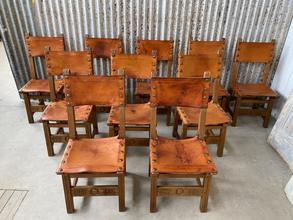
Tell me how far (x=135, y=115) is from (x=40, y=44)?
1.55 metres

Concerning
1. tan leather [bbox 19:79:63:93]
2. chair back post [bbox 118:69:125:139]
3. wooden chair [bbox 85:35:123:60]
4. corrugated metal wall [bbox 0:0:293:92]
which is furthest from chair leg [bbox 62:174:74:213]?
corrugated metal wall [bbox 0:0:293:92]

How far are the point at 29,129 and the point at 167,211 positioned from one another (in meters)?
1.90

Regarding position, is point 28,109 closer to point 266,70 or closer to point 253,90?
point 253,90

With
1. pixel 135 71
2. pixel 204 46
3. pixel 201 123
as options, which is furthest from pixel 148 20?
pixel 201 123

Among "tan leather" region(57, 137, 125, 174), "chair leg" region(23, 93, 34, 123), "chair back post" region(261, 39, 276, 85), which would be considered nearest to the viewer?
"tan leather" region(57, 137, 125, 174)

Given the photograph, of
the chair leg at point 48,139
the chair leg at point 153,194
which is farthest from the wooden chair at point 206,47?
the chair leg at point 48,139

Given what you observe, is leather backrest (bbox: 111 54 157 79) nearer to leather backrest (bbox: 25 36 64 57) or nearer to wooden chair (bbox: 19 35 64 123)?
wooden chair (bbox: 19 35 64 123)

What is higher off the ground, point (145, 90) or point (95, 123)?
point (145, 90)

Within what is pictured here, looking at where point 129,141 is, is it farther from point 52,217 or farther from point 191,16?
point 191,16

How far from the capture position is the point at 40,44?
9.60 ft

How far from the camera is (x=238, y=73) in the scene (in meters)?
3.33

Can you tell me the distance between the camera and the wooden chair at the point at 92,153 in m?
1.69

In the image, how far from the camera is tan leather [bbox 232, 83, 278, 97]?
2872 millimetres

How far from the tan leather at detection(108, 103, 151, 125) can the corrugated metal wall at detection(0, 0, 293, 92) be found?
41.3 inches
